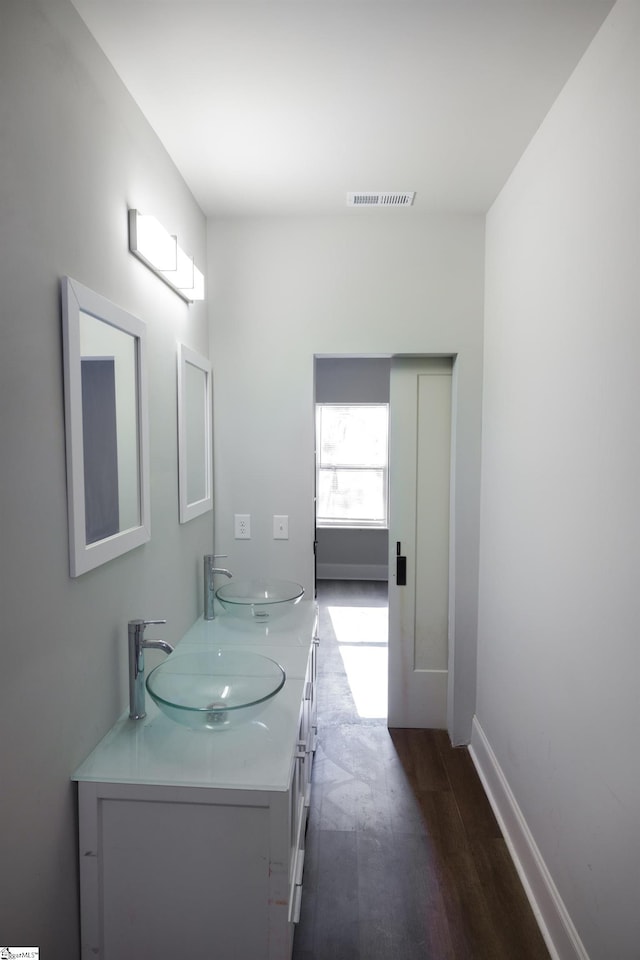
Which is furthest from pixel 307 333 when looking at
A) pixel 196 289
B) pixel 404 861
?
pixel 404 861

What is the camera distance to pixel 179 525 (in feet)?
6.81

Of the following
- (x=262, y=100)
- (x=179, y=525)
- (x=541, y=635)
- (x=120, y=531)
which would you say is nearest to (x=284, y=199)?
(x=262, y=100)

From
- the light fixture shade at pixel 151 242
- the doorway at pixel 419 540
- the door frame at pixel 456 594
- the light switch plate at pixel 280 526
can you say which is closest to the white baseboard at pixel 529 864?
the door frame at pixel 456 594

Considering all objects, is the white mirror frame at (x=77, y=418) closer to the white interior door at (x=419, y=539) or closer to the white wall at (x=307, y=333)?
the white wall at (x=307, y=333)

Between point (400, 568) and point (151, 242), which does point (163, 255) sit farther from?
point (400, 568)

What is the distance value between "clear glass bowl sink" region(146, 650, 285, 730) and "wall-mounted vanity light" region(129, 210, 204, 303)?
126 centimetres

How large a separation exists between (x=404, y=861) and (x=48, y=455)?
6.16ft

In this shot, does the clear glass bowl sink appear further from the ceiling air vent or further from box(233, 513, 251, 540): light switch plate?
the ceiling air vent

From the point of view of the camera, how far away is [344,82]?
154cm

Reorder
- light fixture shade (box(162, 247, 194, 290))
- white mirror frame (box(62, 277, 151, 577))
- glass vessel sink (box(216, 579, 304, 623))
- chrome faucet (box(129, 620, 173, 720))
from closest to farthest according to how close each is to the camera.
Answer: white mirror frame (box(62, 277, 151, 577)), chrome faucet (box(129, 620, 173, 720)), light fixture shade (box(162, 247, 194, 290)), glass vessel sink (box(216, 579, 304, 623))

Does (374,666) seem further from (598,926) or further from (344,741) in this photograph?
(598,926)

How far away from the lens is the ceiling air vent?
7.42 feet

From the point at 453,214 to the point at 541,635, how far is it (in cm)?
191

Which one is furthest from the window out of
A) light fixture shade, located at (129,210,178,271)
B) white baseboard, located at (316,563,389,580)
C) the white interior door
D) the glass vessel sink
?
light fixture shade, located at (129,210,178,271)
